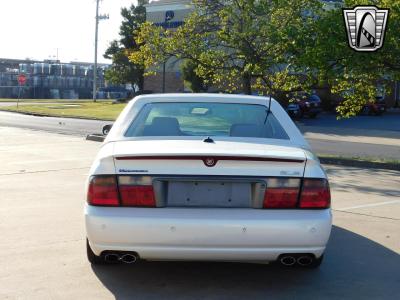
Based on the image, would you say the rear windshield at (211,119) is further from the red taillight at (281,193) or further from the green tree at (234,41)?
the green tree at (234,41)

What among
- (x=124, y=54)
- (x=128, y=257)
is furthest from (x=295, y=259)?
(x=124, y=54)

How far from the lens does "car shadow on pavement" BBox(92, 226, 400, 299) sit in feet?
15.2

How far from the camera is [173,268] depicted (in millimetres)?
5242

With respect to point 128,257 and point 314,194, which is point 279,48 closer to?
point 314,194

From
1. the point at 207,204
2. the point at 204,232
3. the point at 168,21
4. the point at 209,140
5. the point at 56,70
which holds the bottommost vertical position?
the point at 56,70

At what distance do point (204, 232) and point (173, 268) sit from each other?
109 centimetres

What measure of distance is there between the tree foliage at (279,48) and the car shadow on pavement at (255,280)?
27.7ft

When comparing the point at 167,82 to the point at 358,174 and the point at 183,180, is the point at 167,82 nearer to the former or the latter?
the point at 358,174

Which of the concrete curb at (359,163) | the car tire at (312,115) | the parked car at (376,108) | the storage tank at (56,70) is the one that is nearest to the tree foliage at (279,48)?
the concrete curb at (359,163)

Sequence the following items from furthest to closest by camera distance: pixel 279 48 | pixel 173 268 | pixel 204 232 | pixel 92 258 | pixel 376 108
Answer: pixel 376 108 → pixel 279 48 → pixel 173 268 → pixel 92 258 → pixel 204 232

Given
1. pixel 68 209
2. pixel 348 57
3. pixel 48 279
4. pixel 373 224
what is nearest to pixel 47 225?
pixel 68 209

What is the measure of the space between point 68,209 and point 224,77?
13.4 meters

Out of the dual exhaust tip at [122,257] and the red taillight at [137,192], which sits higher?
the red taillight at [137,192]

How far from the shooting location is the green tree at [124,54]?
211ft
